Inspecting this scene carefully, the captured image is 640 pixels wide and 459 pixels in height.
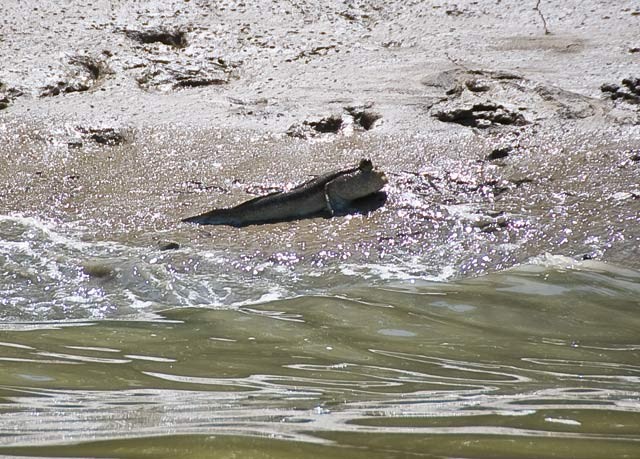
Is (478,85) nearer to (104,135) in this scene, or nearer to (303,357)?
(104,135)

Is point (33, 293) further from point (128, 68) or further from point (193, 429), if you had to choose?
point (128, 68)

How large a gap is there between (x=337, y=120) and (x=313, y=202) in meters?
1.50

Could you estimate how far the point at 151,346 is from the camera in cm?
353

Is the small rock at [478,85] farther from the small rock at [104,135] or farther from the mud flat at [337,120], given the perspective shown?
the small rock at [104,135]

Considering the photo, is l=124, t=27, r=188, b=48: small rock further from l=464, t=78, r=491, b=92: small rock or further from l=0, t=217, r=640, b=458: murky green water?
l=0, t=217, r=640, b=458: murky green water

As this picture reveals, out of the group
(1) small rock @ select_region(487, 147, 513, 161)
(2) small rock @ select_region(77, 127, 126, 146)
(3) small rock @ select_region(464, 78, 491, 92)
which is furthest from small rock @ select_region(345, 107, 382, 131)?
(2) small rock @ select_region(77, 127, 126, 146)

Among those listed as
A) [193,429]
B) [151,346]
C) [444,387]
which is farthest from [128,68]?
[193,429]

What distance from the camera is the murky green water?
68.5 inches

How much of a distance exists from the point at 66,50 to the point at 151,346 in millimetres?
6094

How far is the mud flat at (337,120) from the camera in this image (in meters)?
5.98

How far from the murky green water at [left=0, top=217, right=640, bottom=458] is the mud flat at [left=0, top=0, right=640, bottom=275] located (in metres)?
0.53

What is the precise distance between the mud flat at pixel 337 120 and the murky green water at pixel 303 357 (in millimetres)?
526

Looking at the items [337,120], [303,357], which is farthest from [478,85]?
[303,357]

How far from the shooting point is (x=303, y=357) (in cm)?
328
